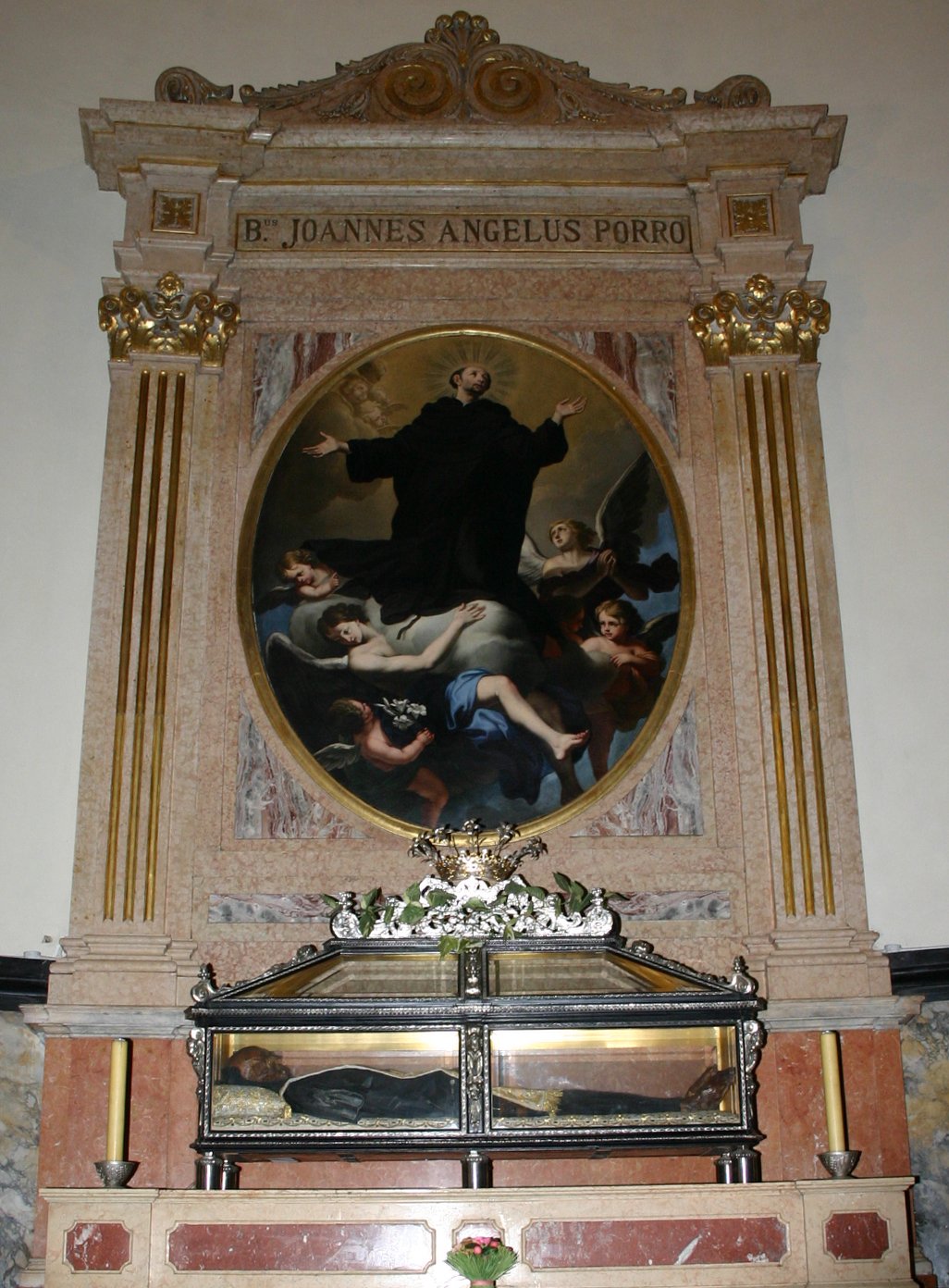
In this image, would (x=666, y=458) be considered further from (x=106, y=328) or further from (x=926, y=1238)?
(x=926, y=1238)

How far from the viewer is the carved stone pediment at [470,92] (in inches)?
337

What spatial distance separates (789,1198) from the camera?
5.53 meters

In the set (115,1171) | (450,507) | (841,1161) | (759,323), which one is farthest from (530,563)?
(115,1171)

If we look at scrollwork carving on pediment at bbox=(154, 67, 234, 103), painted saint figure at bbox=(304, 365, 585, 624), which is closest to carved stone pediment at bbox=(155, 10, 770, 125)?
scrollwork carving on pediment at bbox=(154, 67, 234, 103)

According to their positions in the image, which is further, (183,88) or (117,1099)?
(183,88)

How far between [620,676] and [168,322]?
3127 mm

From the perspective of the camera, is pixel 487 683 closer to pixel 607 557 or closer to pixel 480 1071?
pixel 607 557

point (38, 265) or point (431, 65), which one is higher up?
point (431, 65)

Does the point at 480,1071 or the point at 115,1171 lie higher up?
the point at 480,1071

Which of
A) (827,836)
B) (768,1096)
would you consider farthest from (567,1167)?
(827,836)

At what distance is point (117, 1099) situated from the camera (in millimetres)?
5895

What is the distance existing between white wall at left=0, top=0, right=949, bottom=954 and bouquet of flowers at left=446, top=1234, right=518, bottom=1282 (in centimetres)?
278

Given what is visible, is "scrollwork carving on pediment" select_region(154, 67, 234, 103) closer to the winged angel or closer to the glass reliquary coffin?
the winged angel

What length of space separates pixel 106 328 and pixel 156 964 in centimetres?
→ 345
